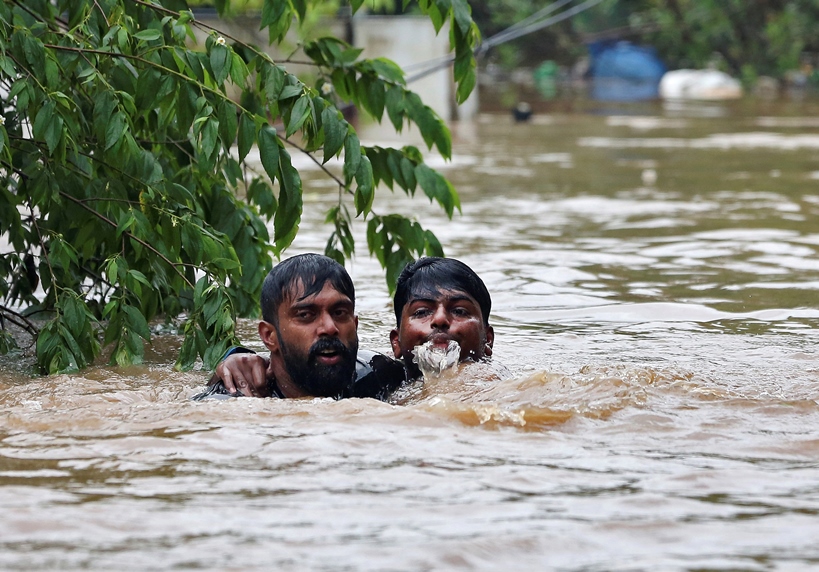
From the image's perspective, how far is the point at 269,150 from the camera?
208 inches

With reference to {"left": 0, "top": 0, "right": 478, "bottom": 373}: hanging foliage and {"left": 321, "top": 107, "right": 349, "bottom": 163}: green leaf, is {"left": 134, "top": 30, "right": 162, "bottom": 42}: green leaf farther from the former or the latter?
{"left": 321, "top": 107, "right": 349, "bottom": 163}: green leaf

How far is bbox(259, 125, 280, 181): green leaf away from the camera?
17.3 feet

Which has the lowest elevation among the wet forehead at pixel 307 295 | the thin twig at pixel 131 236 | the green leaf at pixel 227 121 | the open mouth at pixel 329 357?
the open mouth at pixel 329 357

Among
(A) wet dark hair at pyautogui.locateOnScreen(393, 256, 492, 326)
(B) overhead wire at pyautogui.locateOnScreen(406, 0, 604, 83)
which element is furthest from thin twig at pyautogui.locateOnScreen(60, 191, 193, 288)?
(B) overhead wire at pyautogui.locateOnScreen(406, 0, 604, 83)

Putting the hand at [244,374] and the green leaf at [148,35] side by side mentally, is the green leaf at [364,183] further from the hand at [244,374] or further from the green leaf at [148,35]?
the green leaf at [148,35]

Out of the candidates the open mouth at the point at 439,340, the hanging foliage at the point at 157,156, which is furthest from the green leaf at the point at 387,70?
the open mouth at the point at 439,340

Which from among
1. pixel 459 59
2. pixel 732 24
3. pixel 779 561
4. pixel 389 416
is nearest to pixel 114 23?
pixel 459 59

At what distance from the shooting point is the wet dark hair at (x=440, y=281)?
5477 millimetres

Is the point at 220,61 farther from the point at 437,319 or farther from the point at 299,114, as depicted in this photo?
the point at 437,319

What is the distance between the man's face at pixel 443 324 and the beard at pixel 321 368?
14.9 inches

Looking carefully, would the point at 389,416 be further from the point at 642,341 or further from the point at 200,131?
the point at 642,341

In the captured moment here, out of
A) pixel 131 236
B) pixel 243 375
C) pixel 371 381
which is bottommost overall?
pixel 371 381

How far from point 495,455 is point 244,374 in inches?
53.6

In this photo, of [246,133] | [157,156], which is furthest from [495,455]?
[157,156]
